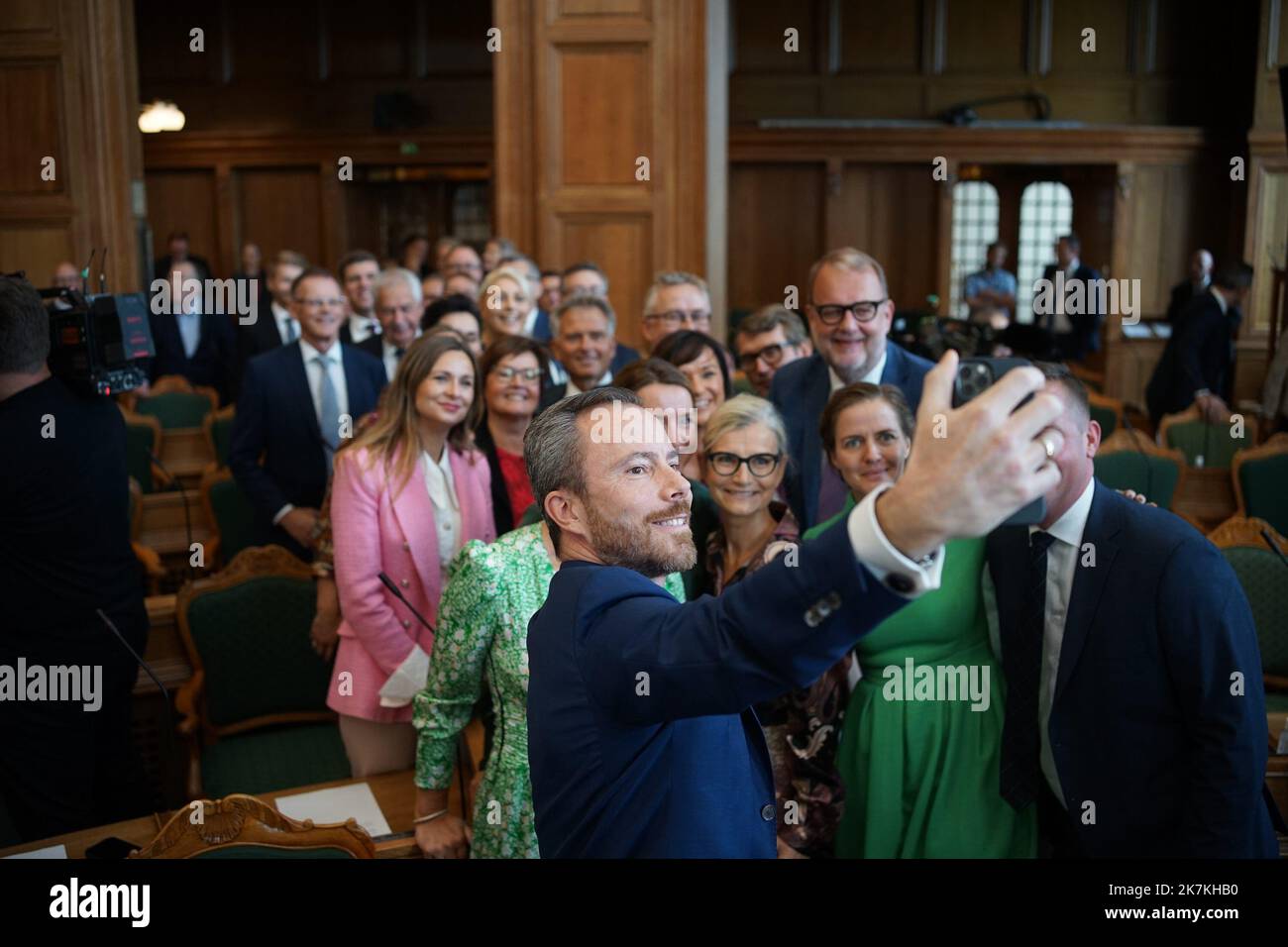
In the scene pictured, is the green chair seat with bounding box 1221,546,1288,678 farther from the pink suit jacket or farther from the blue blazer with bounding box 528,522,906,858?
the blue blazer with bounding box 528,522,906,858

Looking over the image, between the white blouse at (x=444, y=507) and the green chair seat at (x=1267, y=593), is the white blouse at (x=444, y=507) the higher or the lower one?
the higher one

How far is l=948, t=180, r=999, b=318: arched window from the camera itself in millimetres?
13688

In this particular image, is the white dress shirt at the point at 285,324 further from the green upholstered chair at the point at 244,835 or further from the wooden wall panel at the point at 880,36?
the wooden wall panel at the point at 880,36

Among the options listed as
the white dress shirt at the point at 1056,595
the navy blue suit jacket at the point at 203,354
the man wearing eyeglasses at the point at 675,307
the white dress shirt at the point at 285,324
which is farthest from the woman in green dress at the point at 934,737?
the navy blue suit jacket at the point at 203,354

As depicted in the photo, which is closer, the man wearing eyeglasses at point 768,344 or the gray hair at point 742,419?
the gray hair at point 742,419

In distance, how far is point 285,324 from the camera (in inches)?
291

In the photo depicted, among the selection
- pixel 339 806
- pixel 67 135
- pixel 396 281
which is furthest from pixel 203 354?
pixel 339 806

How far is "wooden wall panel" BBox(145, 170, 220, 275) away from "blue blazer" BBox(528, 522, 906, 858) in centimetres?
1302

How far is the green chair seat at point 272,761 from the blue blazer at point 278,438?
1.03 meters

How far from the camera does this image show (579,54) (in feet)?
23.6

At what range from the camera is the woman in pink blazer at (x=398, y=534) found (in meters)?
3.15

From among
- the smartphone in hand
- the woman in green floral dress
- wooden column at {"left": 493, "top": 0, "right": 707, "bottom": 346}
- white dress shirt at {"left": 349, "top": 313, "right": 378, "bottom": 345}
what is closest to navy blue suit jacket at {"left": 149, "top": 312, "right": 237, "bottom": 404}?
white dress shirt at {"left": 349, "top": 313, "right": 378, "bottom": 345}

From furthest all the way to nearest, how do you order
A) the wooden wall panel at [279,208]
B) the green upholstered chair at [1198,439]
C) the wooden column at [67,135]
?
the wooden wall panel at [279,208], the wooden column at [67,135], the green upholstered chair at [1198,439]

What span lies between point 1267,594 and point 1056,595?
1.96 meters
